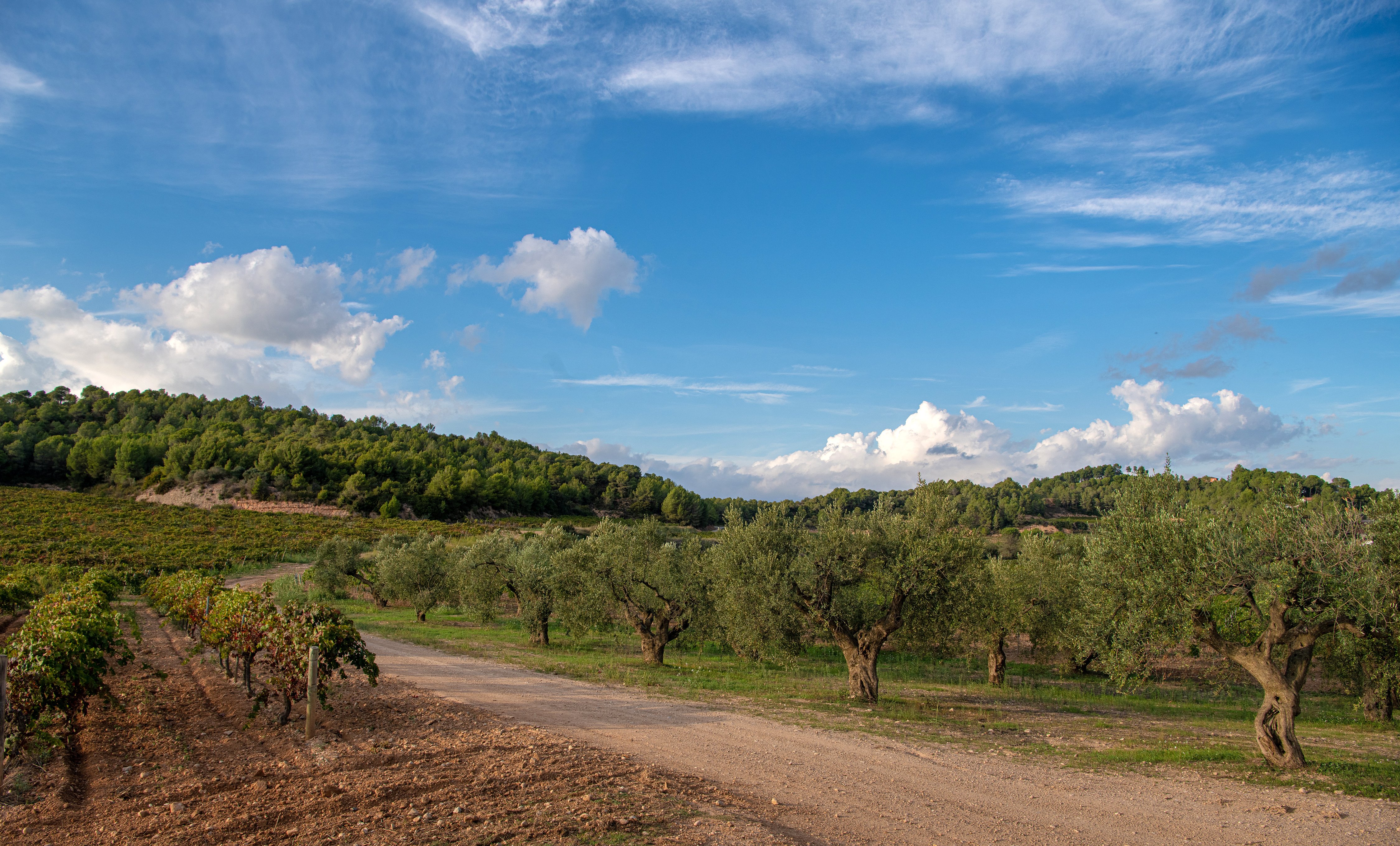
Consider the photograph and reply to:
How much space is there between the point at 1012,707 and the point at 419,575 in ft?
116

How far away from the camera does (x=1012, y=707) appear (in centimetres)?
1973

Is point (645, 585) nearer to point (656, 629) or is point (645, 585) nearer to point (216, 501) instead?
point (656, 629)

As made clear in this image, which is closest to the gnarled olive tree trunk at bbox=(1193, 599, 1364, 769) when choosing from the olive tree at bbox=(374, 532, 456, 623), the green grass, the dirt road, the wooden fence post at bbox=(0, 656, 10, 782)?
the green grass

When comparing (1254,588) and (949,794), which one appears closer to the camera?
(949,794)

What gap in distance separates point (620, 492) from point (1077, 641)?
142125 mm

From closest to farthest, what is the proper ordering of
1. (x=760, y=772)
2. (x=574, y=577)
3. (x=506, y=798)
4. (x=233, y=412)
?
(x=506, y=798) < (x=760, y=772) < (x=574, y=577) < (x=233, y=412)

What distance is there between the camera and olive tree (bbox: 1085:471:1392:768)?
38.0 feet

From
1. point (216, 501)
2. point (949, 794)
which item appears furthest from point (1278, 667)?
point (216, 501)

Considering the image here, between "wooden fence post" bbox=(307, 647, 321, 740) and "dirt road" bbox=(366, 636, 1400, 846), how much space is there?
3.87 m

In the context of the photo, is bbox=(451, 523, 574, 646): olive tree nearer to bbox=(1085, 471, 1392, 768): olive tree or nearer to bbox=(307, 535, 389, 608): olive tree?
bbox=(307, 535, 389, 608): olive tree

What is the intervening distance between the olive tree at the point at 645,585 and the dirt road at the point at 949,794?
11.8 meters

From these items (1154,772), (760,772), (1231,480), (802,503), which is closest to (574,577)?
(802,503)

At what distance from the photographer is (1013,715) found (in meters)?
18.1

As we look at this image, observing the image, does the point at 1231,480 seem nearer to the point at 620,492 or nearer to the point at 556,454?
the point at 620,492
